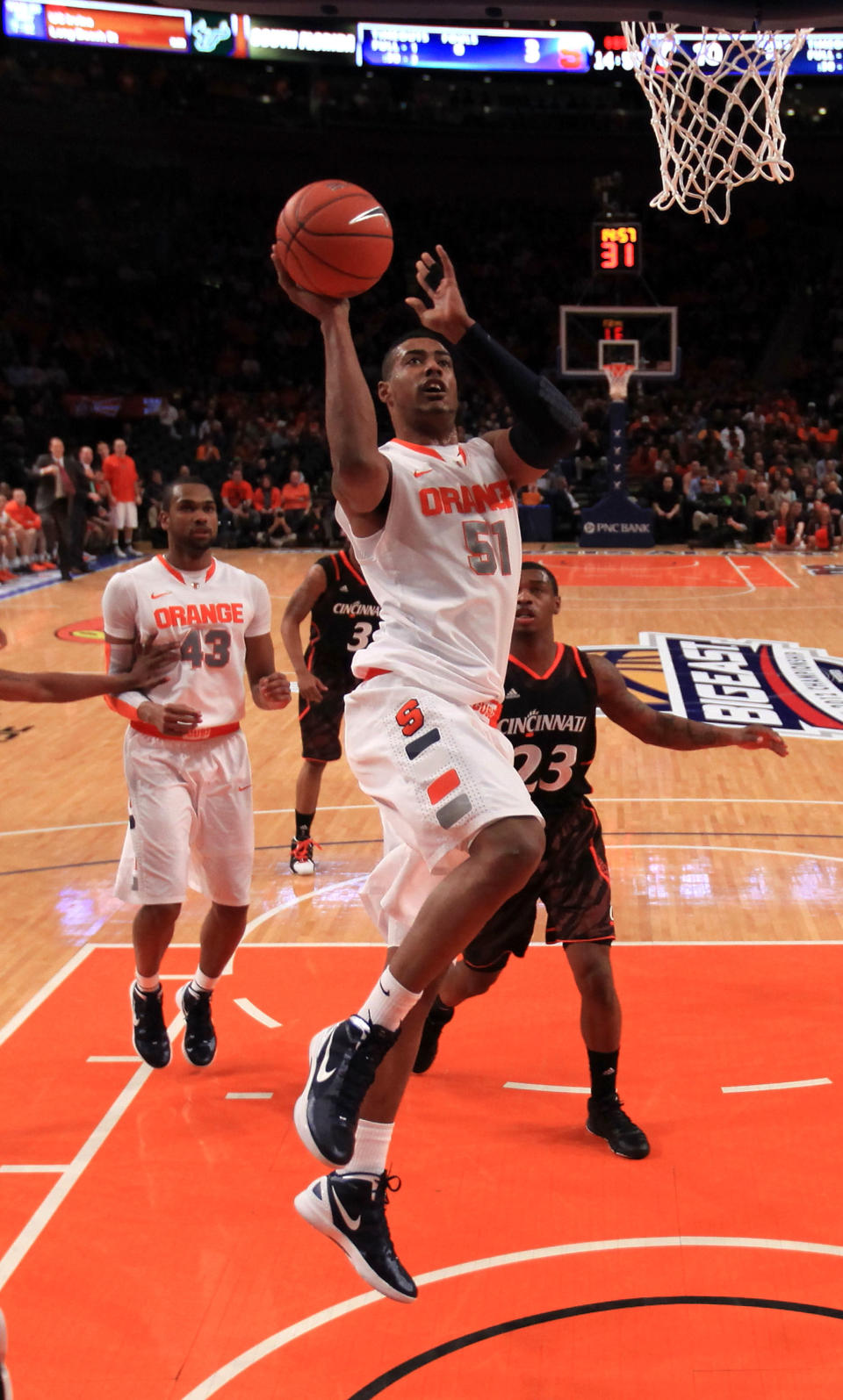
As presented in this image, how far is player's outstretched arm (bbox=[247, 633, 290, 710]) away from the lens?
4805 millimetres

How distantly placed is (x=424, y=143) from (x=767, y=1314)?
94.9ft

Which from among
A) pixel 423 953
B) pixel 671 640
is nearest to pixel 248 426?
pixel 671 640

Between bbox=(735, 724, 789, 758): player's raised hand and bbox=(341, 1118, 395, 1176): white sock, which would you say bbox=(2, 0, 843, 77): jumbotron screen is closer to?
bbox=(735, 724, 789, 758): player's raised hand

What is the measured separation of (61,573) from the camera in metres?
18.5

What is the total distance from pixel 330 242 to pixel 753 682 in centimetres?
856

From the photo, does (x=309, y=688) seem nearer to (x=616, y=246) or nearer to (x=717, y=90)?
(x=717, y=90)

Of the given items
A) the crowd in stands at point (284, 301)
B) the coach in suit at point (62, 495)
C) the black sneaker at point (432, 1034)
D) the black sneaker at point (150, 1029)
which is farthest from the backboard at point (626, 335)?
the black sneaker at point (150, 1029)

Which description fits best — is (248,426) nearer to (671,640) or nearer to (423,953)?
(671,640)

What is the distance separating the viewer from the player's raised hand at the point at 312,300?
3.29 m

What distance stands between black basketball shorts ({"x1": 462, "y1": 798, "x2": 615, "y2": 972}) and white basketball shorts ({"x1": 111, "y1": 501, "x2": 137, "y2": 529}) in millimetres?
17225

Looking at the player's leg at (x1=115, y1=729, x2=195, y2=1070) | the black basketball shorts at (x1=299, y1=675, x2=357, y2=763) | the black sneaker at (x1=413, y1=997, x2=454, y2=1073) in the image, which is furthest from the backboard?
the black sneaker at (x1=413, y1=997, x2=454, y2=1073)

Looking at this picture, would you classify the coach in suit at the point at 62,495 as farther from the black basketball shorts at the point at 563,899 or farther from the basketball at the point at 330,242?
the basketball at the point at 330,242

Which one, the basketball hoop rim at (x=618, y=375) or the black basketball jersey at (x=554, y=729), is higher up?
the black basketball jersey at (x=554, y=729)

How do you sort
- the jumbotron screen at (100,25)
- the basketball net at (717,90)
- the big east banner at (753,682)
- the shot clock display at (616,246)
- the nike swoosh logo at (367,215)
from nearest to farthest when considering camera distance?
1. the nike swoosh logo at (367,215)
2. the big east banner at (753,682)
3. the basketball net at (717,90)
4. the shot clock display at (616,246)
5. the jumbotron screen at (100,25)
